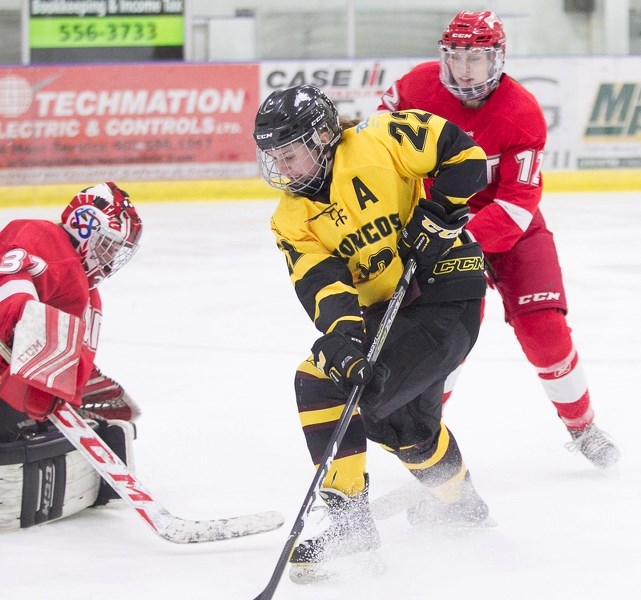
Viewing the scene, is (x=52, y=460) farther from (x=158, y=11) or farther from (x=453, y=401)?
(x=158, y=11)

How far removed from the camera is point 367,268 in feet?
7.13

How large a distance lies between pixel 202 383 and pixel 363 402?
146 centimetres

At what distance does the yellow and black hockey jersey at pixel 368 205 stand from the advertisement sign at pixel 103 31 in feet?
20.3

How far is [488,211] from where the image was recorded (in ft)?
8.45

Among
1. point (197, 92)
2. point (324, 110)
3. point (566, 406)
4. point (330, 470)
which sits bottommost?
point (197, 92)

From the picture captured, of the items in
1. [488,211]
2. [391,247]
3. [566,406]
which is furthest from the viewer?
[566,406]

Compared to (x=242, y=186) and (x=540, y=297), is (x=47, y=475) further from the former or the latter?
(x=242, y=186)

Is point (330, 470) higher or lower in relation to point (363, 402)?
lower

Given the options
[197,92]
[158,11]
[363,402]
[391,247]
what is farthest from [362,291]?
[158,11]

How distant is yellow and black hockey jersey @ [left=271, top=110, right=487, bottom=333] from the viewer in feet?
6.86

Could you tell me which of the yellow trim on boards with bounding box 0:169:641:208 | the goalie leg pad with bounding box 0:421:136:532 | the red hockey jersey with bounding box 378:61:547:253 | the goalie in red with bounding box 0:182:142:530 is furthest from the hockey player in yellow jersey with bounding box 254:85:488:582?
the yellow trim on boards with bounding box 0:169:641:208

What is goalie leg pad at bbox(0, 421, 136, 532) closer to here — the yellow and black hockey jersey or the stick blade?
the stick blade

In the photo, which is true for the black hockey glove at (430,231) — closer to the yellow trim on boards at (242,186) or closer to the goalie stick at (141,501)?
the goalie stick at (141,501)

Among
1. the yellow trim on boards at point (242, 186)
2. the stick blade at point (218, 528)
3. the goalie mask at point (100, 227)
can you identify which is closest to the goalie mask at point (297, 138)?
the goalie mask at point (100, 227)
